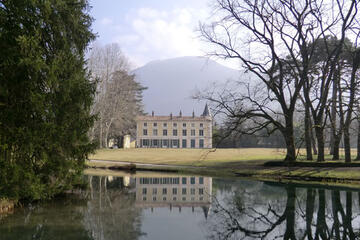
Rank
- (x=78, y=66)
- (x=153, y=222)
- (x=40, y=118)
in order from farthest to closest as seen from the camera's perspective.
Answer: (x=78, y=66), (x=40, y=118), (x=153, y=222)

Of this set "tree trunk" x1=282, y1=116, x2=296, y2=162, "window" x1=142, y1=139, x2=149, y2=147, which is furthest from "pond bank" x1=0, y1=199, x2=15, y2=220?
"window" x1=142, y1=139, x2=149, y2=147

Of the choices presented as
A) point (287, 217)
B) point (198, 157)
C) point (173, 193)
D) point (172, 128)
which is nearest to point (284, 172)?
point (173, 193)

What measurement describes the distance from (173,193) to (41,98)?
6988mm

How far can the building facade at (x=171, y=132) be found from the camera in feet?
228

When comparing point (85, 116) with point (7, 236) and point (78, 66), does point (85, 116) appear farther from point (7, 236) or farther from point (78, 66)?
point (7, 236)

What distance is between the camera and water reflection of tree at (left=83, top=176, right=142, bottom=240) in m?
7.39

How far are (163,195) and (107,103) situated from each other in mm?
29815

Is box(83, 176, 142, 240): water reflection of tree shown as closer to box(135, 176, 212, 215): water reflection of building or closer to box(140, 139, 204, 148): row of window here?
box(135, 176, 212, 215): water reflection of building

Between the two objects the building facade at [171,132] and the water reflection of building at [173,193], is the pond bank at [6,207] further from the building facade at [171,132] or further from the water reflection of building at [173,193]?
the building facade at [171,132]

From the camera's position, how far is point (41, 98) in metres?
9.12

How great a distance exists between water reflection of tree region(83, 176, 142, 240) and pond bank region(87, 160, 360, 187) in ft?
10.1

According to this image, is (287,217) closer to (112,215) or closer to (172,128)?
(112,215)

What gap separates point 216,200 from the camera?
1214cm

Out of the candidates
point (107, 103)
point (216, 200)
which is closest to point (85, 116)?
point (216, 200)
